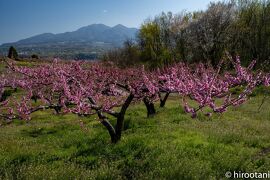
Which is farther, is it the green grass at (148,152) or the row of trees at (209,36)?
the row of trees at (209,36)

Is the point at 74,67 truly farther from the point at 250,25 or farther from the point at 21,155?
the point at 250,25

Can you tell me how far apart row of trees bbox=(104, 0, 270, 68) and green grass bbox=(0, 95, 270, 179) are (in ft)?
102

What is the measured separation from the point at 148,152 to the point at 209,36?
171 feet

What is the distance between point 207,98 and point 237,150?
413 cm

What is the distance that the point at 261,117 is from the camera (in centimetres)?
2300

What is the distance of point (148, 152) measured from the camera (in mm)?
13820

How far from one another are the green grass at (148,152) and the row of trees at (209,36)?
3119 cm

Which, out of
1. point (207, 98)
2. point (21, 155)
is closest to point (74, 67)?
point (21, 155)

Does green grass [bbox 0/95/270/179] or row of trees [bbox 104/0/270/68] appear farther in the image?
row of trees [bbox 104/0/270/68]

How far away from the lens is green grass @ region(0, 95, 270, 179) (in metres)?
11.8

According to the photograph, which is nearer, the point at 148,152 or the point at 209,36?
the point at 148,152

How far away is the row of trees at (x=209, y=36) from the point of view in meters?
58.0

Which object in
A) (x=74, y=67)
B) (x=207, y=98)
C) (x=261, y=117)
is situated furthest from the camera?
(x=261, y=117)

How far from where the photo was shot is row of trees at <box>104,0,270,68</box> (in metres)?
58.0
